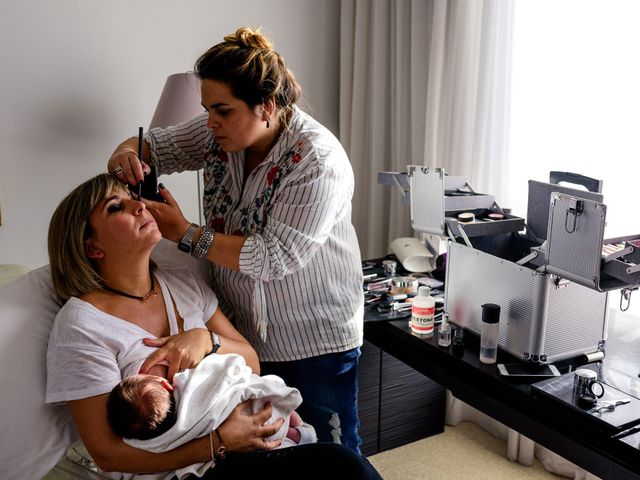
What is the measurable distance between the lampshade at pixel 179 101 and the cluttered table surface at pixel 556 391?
991 mm

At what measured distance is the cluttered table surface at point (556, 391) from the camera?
140cm

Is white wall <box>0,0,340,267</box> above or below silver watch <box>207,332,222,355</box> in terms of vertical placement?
above

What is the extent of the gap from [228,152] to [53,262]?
1.64 ft

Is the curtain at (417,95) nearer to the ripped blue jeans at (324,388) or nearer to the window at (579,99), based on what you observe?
the window at (579,99)

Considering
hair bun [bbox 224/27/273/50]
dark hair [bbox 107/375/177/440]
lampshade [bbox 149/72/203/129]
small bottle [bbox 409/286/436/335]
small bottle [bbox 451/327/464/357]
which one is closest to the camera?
dark hair [bbox 107/375/177/440]

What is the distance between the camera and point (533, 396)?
1568 millimetres

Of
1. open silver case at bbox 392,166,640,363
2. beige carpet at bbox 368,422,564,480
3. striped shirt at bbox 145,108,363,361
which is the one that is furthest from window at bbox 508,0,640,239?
striped shirt at bbox 145,108,363,361

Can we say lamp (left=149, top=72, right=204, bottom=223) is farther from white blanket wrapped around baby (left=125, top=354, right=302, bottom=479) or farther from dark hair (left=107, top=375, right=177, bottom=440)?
dark hair (left=107, top=375, right=177, bottom=440)

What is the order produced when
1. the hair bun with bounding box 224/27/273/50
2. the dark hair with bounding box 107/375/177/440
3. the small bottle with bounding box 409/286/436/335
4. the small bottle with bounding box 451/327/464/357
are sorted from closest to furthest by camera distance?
the dark hair with bounding box 107/375/177/440 < the hair bun with bounding box 224/27/273/50 < the small bottle with bounding box 451/327/464/357 < the small bottle with bounding box 409/286/436/335

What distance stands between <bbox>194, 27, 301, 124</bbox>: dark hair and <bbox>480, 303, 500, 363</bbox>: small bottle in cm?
78

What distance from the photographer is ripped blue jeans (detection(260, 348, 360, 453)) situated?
1.69 metres

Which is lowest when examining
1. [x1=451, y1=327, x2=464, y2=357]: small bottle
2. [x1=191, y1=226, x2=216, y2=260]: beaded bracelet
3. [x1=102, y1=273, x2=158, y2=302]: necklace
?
[x1=451, y1=327, x2=464, y2=357]: small bottle

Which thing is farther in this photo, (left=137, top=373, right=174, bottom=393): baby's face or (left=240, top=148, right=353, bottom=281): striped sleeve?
(left=240, top=148, right=353, bottom=281): striped sleeve

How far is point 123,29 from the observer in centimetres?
256
